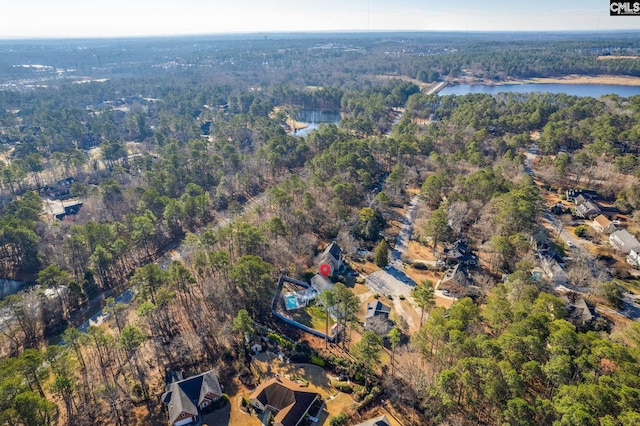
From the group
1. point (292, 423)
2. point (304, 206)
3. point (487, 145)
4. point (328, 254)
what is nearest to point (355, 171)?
point (304, 206)

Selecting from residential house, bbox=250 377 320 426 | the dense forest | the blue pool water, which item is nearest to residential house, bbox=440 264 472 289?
the dense forest

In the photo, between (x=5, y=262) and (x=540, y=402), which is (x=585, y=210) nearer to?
(x=540, y=402)

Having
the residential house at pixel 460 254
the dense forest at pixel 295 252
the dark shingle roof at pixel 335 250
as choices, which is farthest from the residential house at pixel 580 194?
the dark shingle roof at pixel 335 250

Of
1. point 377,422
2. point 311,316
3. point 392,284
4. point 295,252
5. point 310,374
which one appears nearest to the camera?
point 377,422

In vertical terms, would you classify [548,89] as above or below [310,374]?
above

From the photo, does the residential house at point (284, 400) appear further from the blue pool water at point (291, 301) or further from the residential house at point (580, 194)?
the residential house at point (580, 194)

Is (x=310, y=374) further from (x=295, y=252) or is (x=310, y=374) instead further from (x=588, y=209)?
(x=588, y=209)

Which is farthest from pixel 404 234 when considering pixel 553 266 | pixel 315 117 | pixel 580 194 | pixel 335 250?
pixel 315 117
